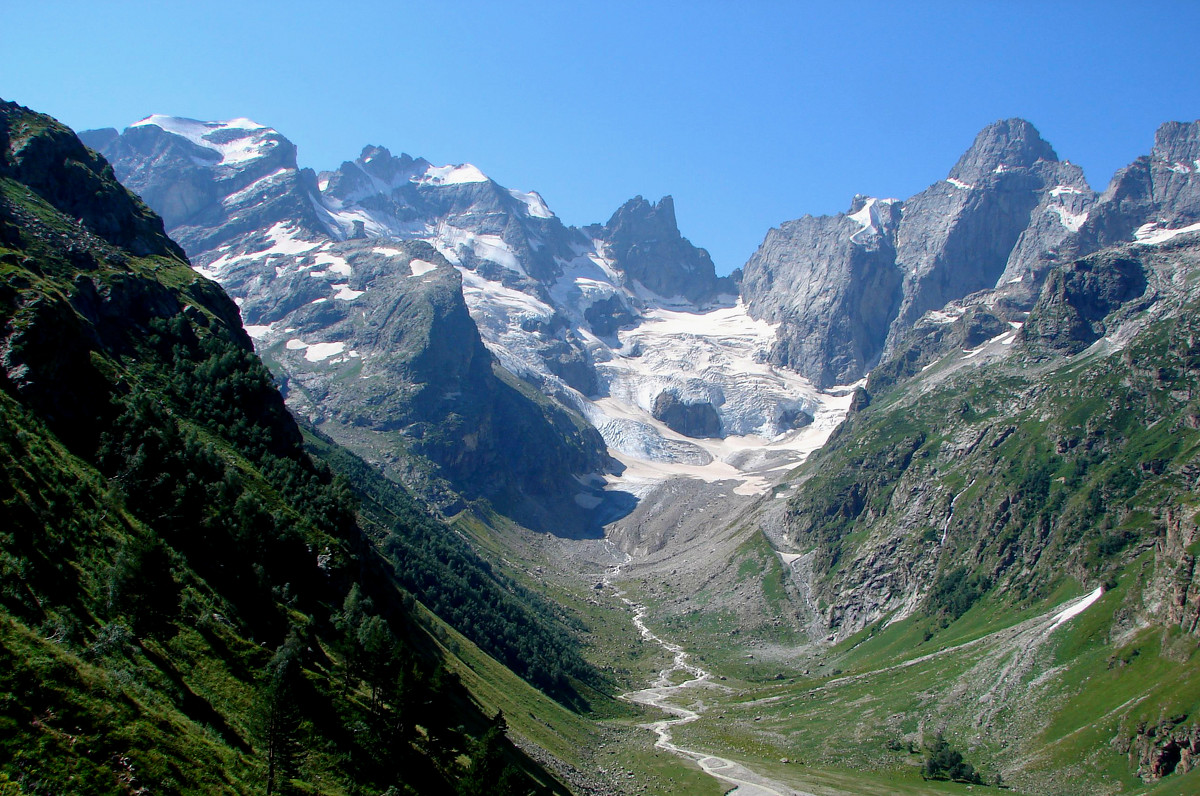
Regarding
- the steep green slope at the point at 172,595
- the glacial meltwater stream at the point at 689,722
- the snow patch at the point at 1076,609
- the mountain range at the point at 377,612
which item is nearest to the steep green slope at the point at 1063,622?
the mountain range at the point at 377,612

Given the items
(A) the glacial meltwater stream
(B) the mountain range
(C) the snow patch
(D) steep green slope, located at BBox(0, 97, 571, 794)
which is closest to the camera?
(D) steep green slope, located at BBox(0, 97, 571, 794)

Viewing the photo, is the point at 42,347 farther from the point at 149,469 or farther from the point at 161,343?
the point at 161,343

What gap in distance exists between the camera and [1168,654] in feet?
295

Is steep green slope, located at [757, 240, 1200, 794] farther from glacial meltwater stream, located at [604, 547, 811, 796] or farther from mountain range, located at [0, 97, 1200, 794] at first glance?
glacial meltwater stream, located at [604, 547, 811, 796]

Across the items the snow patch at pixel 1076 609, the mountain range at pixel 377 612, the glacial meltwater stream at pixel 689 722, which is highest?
the snow patch at pixel 1076 609

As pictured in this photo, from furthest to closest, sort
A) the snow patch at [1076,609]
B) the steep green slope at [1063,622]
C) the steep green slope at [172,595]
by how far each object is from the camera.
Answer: the snow patch at [1076,609] < the steep green slope at [1063,622] < the steep green slope at [172,595]

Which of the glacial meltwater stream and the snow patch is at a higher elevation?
the snow patch

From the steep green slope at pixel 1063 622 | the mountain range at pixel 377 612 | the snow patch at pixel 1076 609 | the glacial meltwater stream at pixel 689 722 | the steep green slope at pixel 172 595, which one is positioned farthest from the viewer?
the snow patch at pixel 1076 609

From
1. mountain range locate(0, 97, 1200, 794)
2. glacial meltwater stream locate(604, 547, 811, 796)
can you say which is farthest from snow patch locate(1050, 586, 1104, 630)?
glacial meltwater stream locate(604, 547, 811, 796)

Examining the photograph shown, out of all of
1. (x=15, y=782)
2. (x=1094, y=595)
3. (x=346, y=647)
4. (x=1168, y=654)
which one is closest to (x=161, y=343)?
(x=346, y=647)

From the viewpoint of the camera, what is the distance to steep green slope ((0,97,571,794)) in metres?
28.4

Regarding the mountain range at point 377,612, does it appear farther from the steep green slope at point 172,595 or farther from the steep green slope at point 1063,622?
the steep green slope at point 1063,622

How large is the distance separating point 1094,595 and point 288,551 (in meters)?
132

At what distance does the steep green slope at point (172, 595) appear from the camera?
28.4 meters
